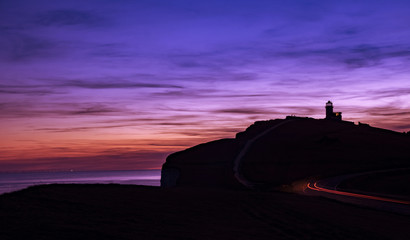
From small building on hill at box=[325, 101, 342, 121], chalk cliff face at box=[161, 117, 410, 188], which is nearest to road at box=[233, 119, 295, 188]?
chalk cliff face at box=[161, 117, 410, 188]

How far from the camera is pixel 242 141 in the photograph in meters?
89.7

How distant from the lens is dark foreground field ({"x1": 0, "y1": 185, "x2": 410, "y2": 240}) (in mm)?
13648

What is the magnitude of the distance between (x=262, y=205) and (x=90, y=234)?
1280 centimetres

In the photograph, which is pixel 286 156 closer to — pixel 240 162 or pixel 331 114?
pixel 240 162

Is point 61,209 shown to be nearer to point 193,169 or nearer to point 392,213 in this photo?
point 392,213

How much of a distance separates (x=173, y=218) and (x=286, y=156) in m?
63.3

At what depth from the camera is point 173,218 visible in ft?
56.8

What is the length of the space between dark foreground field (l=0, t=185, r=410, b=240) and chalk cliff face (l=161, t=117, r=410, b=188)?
35.6 m

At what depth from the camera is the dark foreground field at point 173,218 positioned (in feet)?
44.8

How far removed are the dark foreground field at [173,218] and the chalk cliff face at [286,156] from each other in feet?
117

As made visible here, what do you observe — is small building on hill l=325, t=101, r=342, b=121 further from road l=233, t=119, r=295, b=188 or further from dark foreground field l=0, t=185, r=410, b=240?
dark foreground field l=0, t=185, r=410, b=240

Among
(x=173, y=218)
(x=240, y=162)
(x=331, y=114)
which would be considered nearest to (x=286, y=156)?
(x=240, y=162)

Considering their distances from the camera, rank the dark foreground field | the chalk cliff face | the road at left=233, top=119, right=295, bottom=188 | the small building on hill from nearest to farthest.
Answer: the dark foreground field
the road at left=233, top=119, right=295, bottom=188
the chalk cliff face
the small building on hill

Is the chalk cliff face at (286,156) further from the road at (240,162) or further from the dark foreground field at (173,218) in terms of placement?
the dark foreground field at (173,218)
